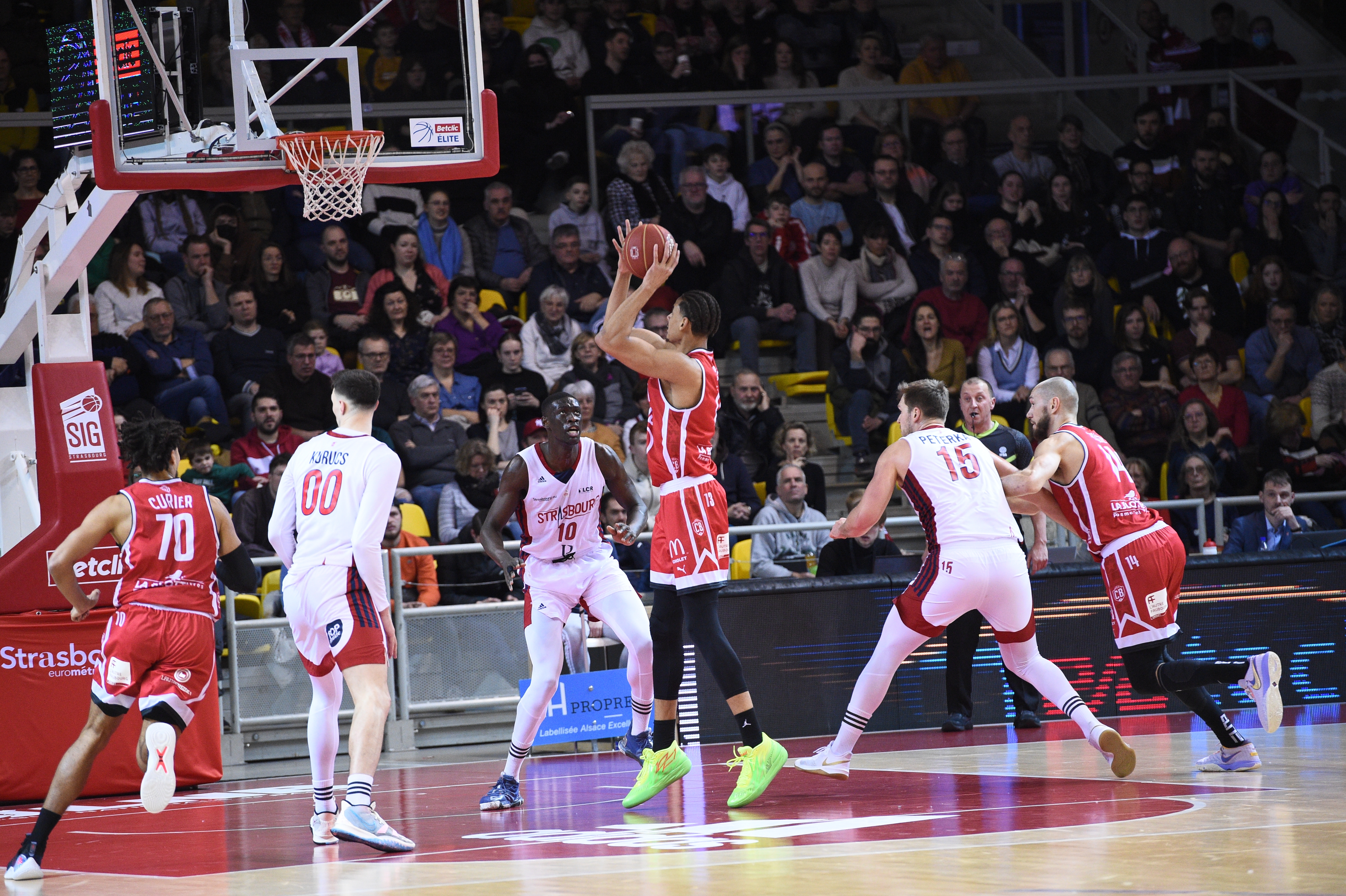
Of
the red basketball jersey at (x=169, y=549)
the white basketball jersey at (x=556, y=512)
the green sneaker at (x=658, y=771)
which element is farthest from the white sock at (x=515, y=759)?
the red basketball jersey at (x=169, y=549)

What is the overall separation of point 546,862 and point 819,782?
8.78ft

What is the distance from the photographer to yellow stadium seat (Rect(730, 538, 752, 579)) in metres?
12.6

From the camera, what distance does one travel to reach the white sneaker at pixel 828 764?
794 cm

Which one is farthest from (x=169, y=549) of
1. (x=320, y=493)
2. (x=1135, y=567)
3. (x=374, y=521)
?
(x=1135, y=567)

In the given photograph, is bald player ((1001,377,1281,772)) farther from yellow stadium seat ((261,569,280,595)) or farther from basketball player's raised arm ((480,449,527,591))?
yellow stadium seat ((261,569,280,595))

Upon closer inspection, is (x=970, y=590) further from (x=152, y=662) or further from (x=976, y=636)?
(x=152, y=662)

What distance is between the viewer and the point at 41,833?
21.5 ft

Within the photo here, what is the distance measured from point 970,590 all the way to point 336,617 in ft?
10.2

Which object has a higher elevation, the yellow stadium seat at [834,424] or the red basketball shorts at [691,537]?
the yellow stadium seat at [834,424]

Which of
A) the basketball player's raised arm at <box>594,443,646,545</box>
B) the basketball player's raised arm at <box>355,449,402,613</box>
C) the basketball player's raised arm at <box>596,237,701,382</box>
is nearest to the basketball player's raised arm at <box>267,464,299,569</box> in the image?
the basketball player's raised arm at <box>355,449,402,613</box>

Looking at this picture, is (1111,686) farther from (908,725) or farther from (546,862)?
(546,862)

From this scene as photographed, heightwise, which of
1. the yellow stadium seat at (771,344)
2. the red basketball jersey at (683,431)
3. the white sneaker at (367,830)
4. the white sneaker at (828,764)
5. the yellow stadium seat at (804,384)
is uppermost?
the yellow stadium seat at (771,344)

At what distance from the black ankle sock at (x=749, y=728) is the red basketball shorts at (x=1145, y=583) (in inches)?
85.8

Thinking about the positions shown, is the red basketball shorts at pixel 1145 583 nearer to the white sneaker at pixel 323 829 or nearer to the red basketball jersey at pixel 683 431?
the red basketball jersey at pixel 683 431
